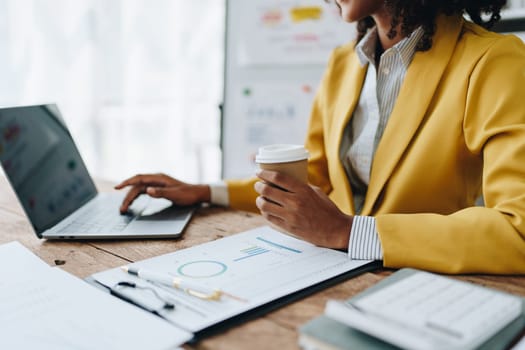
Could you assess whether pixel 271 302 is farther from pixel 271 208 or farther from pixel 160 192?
pixel 160 192

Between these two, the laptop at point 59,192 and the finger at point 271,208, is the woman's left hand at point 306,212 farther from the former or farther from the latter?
the laptop at point 59,192

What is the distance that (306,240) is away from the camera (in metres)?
0.89

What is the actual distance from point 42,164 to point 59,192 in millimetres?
74

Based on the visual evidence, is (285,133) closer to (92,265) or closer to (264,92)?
(264,92)

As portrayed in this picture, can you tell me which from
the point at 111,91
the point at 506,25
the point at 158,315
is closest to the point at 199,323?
the point at 158,315

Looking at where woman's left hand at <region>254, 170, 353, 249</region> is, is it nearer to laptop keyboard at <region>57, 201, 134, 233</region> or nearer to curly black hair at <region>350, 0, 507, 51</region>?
laptop keyboard at <region>57, 201, 134, 233</region>

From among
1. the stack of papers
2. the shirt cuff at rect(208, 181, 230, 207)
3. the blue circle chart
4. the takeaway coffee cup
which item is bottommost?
the shirt cuff at rect(208, 181, 230, 207)

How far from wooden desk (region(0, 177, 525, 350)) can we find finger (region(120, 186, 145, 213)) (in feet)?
0.52

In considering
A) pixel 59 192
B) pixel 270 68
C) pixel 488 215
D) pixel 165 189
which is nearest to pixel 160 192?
pixel 165 189

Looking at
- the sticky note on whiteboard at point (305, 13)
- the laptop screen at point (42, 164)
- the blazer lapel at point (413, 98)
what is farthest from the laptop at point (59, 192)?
the sticky note on whiteboard at point (305, 13)

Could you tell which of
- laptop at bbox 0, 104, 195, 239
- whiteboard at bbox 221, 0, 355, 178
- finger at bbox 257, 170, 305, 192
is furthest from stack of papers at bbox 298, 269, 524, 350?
whiteboard at bbox 221, 0, 355, 178

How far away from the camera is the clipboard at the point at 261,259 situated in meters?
0.60

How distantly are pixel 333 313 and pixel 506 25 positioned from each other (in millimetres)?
1663

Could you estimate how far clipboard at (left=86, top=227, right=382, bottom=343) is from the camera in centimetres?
60
